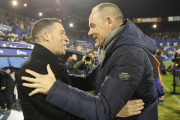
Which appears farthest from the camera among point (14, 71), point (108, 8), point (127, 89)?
point (14, 71)

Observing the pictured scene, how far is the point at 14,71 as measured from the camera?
708 centimetres

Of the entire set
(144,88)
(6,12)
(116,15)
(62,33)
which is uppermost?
Result: (6,12)

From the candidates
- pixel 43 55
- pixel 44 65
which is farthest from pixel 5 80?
pixel 44 65

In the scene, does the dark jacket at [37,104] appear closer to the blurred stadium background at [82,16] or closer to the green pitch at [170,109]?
the green pitch at [170,109]

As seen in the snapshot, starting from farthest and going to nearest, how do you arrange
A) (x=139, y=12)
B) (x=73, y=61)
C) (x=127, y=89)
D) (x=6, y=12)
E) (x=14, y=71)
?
A: 1. (x=139, y=12)
2. (x=6, y=12)
3. (x=73, y=61)
4. (x=14, y=71)
5. (x=127, y=89)

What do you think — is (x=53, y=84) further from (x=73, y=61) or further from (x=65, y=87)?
(x=73, y=61)

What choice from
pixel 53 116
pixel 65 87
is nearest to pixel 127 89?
pixel 65 87

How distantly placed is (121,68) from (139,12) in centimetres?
4017

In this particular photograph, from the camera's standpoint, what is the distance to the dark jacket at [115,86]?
2.99 ft

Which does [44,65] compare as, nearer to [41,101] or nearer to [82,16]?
[41,101]

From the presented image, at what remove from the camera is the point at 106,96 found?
3.02 ft

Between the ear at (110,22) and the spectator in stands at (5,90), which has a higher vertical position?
the ear at (110,22)

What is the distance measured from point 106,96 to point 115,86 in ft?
0.29

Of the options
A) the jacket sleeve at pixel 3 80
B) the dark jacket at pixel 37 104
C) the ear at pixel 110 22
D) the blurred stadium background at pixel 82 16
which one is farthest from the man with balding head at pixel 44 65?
the blurred stadium background at pixel 82 16
